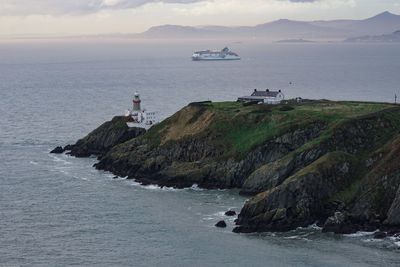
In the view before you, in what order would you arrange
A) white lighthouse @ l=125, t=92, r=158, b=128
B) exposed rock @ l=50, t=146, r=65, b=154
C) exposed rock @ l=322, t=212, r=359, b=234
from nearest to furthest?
exposed rock @ l=322, t=212, r=359, b=234, exposed rock @ l=50, t=146, r=65, b=154, white lighthouse @ l=125, t=92, r=158, b=128

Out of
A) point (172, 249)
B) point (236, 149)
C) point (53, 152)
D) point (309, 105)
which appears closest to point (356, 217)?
point (172, 249)

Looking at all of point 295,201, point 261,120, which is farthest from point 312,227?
point 261,120

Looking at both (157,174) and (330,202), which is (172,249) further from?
(157,174)

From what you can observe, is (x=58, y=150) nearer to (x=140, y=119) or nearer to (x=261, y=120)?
(x=140, y=119)

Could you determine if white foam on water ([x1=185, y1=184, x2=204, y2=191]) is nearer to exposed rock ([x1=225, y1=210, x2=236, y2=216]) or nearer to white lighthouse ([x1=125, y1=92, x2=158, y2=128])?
exposed rock ([x1=225, y1=210, x2=236, y2=216])

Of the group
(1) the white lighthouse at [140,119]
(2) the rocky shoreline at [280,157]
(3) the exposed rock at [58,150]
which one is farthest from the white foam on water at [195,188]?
(3) the exposed rock at [58,150]

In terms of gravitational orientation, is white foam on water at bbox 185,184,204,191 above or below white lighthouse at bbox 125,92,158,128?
below

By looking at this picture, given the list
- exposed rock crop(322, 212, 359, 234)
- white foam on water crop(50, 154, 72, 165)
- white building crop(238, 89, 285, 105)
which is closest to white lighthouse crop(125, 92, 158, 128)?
white foam on water crop(50, 154, 72, 165)

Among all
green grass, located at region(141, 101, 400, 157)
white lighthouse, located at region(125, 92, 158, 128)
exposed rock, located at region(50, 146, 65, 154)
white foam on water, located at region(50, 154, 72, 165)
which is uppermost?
green grass, located at region(141, 101, 400, 157)

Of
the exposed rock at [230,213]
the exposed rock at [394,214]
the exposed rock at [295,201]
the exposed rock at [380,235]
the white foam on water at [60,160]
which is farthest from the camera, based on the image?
the white foam on water at [60,160]

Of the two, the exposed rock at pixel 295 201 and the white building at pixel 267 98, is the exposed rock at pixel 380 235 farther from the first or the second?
the white building at pixel 267 98
